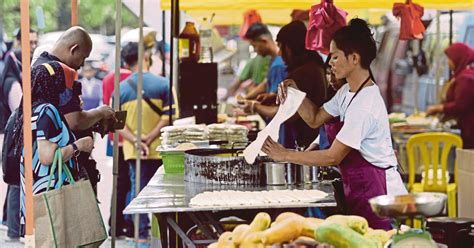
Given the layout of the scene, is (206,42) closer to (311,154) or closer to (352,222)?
(311,154)

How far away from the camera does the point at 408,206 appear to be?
3.18 m

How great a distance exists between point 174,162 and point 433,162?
4.34 m

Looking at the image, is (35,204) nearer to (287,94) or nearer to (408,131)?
(287,94)

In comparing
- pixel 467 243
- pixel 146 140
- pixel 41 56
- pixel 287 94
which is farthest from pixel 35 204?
pixel 146 140

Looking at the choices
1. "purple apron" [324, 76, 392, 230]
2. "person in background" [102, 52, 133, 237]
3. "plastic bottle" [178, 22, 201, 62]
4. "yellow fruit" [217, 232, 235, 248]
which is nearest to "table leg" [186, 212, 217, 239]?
"purple apron" [324, 76, 392, 230]

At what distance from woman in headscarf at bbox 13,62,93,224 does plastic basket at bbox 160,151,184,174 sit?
0.62 m

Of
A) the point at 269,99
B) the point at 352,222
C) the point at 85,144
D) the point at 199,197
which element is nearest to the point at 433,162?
the point at 269,99

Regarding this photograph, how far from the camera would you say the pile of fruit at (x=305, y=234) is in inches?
141

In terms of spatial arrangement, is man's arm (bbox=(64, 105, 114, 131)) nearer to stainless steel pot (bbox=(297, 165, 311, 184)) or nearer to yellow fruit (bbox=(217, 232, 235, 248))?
stainless steel pot (bbox=(297, 165, 311, 184))

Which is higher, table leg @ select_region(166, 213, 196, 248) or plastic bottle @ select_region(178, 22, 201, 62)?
plastic bottle @ select_region(178, 22, 201, 62)

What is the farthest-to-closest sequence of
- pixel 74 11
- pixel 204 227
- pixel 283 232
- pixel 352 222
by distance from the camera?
pixel 74 11, pixel 204 227, pixel 352 222, pixel 283 232

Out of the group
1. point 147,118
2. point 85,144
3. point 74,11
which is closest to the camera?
point 85,144

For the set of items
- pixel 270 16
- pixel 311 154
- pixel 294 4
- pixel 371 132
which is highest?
pixel 270 16

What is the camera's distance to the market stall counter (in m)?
4.81
